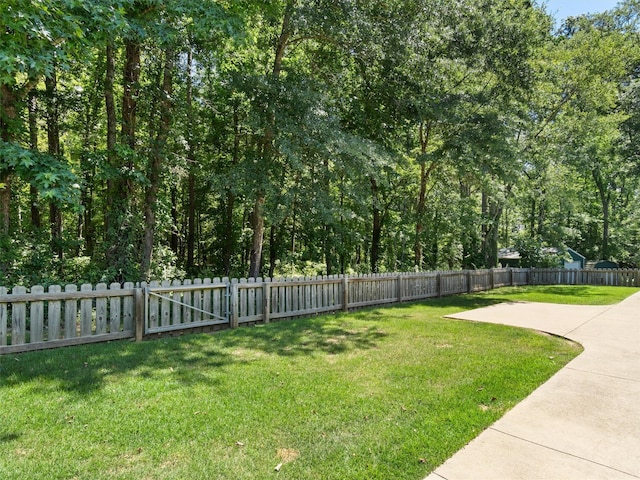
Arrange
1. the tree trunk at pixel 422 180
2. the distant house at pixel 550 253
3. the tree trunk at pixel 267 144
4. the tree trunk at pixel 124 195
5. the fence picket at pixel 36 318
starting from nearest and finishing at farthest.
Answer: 1. the fence picket at pixel 36 318
2. the tree trunk at pixel 124 195
3. the tree trunk at pixel 267 144
4. the tree trunk at pixel 422 180
5. the distant house at pixel 550 253

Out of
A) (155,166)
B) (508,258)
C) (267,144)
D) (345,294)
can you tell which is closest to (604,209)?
(508,258)

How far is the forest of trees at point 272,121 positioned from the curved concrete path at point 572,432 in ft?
19.3

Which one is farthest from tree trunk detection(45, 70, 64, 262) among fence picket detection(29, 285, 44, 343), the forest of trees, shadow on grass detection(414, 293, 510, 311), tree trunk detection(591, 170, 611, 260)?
tree trunk detection(591, 170, 611, 260)

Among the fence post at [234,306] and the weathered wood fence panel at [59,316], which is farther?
the fence post at [234,306]

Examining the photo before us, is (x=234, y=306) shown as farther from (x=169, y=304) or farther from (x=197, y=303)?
(x=169, y=304)

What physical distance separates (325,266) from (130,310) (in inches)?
414

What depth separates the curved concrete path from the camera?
250cm

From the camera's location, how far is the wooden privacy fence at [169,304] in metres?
4.98

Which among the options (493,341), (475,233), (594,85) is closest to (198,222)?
(475,233)

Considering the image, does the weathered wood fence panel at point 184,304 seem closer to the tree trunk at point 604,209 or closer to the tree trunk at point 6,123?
the tree trunk at point 6,123

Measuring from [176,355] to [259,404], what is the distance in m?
2.08

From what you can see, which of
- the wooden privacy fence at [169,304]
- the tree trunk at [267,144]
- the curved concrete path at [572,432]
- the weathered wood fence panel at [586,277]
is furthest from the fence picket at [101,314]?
the weathered wood fence panel at [586,277]

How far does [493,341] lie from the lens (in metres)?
5.86

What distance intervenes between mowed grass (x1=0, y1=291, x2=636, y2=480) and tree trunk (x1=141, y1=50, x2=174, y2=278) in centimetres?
389
